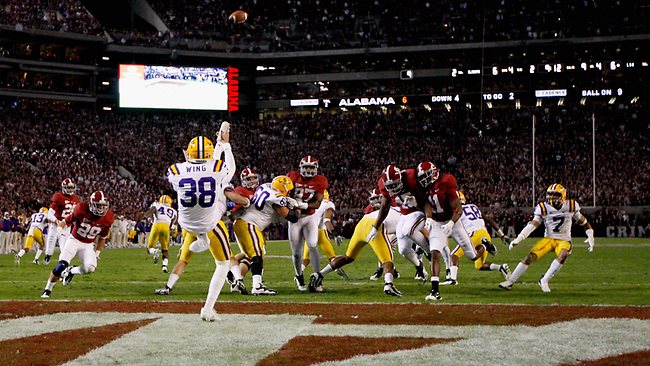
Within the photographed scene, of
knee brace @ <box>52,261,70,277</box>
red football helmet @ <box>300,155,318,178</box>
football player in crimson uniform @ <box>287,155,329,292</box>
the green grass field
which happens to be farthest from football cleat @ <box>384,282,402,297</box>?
knee brace @ <box>52,261,70,277</box>

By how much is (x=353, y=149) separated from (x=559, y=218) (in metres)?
39.7

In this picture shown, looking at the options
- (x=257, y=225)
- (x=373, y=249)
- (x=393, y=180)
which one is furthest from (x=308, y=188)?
(x=393, y=180)

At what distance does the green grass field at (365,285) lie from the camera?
11.4m

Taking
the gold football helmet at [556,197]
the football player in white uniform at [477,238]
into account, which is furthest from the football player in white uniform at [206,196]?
the gold football helmet at [556,197]

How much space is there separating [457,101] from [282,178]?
46.1 metres

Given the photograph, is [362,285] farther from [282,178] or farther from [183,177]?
[183,177]

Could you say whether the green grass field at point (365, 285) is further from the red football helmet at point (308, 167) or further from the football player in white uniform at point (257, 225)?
the red football helmet at point (308, 167)

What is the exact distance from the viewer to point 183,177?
8.80 m

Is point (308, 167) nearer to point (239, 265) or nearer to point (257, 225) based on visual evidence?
point (257, 225)

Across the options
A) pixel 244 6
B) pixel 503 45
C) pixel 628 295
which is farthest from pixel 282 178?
pixel 244 6

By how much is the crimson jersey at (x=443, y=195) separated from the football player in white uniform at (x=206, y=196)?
4.04m

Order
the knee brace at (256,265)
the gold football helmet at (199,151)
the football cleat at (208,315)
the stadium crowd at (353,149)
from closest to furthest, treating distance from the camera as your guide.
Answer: the football cleat at (208,315), the gold football helmet at (199,151), the knee brace at (256,265), the stadium crowd at (353,149)

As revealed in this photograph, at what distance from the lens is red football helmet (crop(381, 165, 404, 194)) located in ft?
38.1

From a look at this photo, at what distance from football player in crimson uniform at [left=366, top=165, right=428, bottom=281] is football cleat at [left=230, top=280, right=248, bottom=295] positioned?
2045mm
